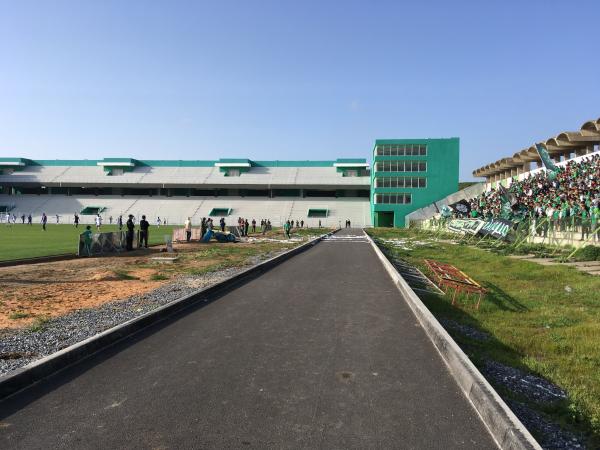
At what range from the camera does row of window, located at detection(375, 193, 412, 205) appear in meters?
63.8

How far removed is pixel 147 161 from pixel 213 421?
88364 millimetres

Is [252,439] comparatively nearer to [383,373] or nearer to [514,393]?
[383,373]

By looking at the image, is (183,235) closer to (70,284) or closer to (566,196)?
(70,284)

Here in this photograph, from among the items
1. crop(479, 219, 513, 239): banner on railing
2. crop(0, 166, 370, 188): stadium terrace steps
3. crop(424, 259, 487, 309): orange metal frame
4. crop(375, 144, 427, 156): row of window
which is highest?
crop(375, 144, 427, 156): row of window

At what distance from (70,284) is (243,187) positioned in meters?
67.0

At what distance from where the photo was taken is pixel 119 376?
440cm

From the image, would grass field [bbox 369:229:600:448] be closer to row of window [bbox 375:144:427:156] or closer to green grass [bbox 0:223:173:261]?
green grass [bbox 0:223:173:261]

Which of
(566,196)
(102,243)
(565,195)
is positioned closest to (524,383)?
(102,243)

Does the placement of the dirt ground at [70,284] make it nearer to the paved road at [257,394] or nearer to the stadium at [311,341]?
the stadium at [311,341]

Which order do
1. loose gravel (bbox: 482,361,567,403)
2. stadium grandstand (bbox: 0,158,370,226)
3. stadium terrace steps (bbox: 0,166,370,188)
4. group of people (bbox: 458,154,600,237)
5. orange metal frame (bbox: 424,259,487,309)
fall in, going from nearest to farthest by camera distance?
loose gravel (bbox: 482,361,567,403)
orange metal frame (bbox: 424,259,487,309)
group of people (bbox: 458,154,600,237)
stadium grandstand (bbox: 0,158,370,226)
stadium terrace steps (bbox: 0,166,370,188)

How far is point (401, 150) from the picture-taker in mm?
64312

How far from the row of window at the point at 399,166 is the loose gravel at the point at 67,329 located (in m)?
58.3

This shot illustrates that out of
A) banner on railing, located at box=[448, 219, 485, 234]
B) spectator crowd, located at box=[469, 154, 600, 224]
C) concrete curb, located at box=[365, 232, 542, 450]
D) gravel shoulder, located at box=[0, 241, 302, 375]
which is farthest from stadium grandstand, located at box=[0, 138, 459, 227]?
concrete curb, located at box=[365, 232, 542, 450]

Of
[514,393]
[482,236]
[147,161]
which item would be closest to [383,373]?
[514,393]
